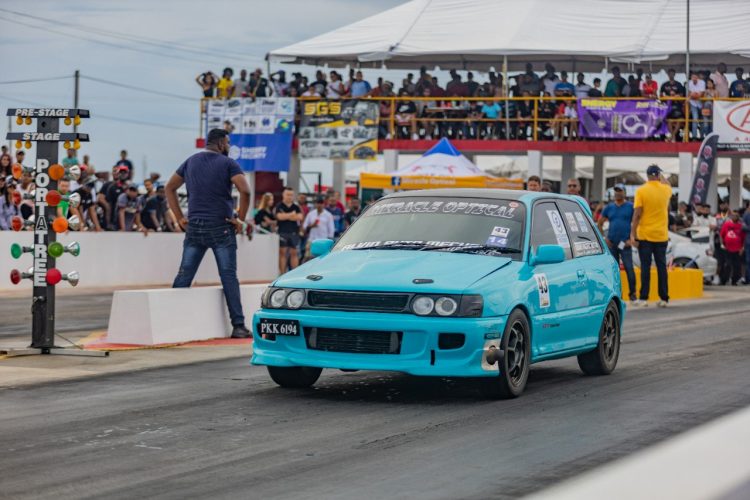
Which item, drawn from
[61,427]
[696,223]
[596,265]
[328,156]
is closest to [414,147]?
[328,156]

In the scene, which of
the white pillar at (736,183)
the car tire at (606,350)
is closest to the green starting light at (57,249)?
the car tire at (606,350)

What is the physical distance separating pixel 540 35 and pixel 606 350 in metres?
28.3

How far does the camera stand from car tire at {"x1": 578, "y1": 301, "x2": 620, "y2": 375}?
9.87 metres

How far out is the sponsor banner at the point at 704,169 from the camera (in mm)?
33688

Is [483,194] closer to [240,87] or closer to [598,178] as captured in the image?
[240,87]

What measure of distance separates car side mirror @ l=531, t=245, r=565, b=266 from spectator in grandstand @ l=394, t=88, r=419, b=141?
93.5 ft

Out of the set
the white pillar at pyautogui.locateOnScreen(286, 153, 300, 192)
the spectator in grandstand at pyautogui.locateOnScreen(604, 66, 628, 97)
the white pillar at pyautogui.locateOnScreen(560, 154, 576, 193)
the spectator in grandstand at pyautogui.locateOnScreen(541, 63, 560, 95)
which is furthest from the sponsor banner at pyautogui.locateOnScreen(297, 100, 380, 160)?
the spectator in grandstand at pyautogui.locateOnScreen(604, 66, 628, 97)

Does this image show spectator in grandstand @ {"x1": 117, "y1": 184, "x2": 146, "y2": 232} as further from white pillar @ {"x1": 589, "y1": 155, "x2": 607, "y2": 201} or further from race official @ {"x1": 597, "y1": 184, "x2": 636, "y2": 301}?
white pillar @ {"x1": 589, "y1": 155, "x2": 607, "y2": 201}

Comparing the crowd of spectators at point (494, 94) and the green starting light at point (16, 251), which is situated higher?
the crowd of spectators at point (494, 94)

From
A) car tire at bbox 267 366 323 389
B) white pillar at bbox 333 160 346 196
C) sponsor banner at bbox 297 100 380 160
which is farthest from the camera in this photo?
white pillar at bbox 333 160 346 196

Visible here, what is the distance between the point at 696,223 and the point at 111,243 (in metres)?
15.1

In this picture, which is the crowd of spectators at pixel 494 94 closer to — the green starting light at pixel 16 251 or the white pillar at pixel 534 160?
the white pillar at pixel 534 160

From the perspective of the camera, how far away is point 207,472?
5.61 metres

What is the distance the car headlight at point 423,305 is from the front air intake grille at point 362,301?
5cm
